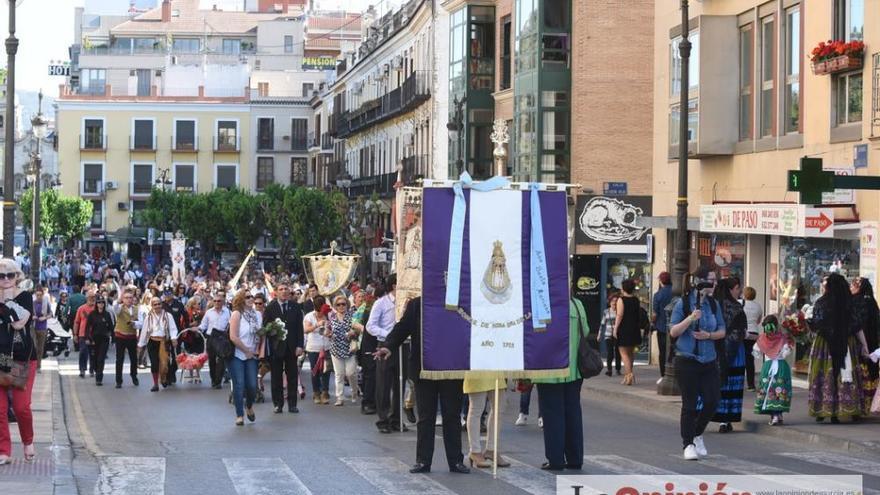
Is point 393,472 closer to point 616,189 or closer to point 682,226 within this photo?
point 682,226

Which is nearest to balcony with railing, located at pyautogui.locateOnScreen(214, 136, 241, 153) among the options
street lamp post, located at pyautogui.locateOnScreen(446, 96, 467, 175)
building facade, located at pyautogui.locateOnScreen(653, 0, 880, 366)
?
street lamp post, located at pyautogui.locateOnScreen(446, 96, 467, 175)

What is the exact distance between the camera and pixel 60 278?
5575 cm

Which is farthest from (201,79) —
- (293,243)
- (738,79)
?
(738,79)

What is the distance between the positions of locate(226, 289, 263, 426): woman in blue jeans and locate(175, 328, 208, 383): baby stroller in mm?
7970

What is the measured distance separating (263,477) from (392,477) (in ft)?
3.57

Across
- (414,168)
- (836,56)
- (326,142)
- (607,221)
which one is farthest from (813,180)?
(326,142)

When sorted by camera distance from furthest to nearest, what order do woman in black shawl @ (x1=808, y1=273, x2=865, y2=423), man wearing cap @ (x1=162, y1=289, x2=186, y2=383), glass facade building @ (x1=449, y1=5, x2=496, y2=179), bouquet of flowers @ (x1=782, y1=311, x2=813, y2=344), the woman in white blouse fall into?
glass facade building @ (x1=449, y1=5, x2=496, y2=179)
man wearing cap @ (x1=162, y1=289, x2=186, y2=383)
the woman in white blouse
bouquet of flowers @ (x1=782, y1=311, x2=813, y2=344)
woman in black shawl @ (x1=808, y1=273, x2=865, y2=423)

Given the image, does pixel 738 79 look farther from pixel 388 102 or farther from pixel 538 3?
pixel 388 102

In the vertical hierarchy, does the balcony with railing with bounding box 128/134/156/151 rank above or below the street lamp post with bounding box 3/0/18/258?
above

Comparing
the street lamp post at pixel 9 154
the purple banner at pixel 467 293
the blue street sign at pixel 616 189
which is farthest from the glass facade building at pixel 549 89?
the purple banner at pixel 467 293

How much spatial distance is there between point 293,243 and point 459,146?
30098 mm

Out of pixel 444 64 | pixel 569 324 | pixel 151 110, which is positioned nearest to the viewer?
pixel 569 324

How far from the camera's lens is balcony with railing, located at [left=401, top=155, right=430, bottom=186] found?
2280 inches

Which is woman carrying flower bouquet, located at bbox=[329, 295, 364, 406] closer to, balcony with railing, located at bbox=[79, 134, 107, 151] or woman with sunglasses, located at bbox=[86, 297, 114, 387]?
woman with sunglasses, located at bbox=[86, 297, 114, 387]
